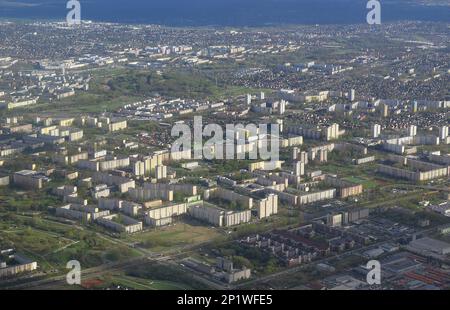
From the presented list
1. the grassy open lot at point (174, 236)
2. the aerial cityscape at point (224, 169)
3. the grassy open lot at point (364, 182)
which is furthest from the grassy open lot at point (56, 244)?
the grassy open lot at point (364, 182)

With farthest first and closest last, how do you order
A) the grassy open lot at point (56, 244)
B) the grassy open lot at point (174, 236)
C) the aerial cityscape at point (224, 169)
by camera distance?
Result: the grassy open lot at point (174, 236), the grassy open lot at point (56, 244), the aerial cityscape at point (224, 169)

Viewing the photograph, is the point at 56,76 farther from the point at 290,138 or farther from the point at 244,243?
the point at 244,243

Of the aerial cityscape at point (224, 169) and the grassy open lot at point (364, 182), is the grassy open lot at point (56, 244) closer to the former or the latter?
the aerial cityscape at point (224, 169)

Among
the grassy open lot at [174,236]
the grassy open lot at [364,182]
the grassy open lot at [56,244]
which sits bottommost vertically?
the grassy open lot at [174,236]

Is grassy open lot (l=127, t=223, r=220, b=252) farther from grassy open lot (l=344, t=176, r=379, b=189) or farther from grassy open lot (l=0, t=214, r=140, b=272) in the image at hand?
grassy open lot (l=344, t=176, r=379, b=189)

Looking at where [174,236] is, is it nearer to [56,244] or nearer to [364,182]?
[56,244]

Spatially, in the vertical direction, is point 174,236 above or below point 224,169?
below

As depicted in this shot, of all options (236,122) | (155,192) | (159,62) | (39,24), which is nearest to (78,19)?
(39,24)

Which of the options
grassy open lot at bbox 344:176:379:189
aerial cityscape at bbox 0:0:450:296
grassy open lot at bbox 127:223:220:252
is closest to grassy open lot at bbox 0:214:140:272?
aerial cityscape at bbox 0:0:450:296

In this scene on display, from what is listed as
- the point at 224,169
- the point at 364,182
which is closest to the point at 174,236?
the point at 224,169
